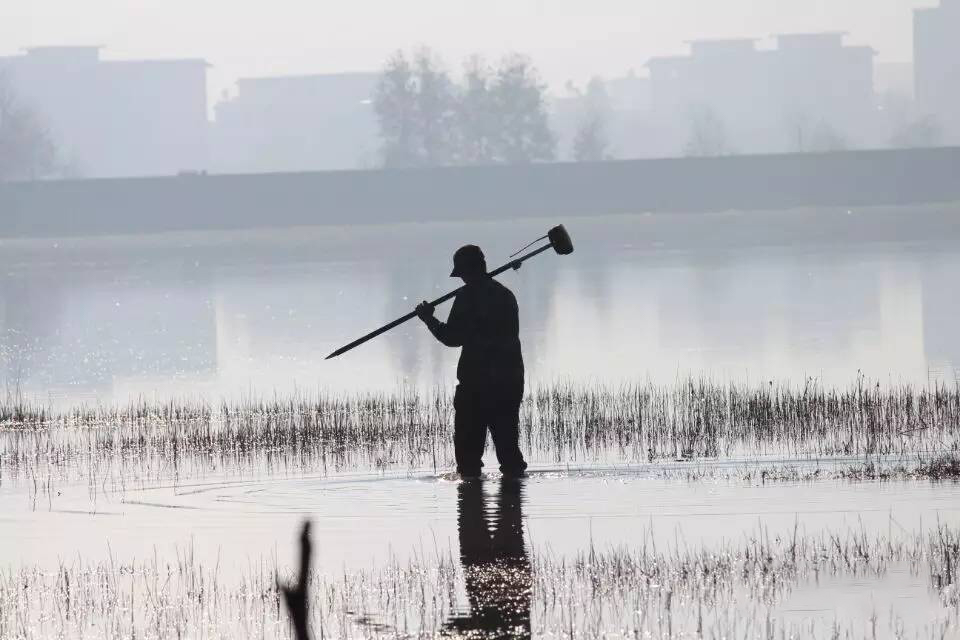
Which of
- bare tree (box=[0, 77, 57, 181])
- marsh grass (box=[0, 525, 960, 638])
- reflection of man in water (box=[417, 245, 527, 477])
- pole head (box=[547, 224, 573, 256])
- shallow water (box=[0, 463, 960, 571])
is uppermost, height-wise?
bare tree (box=[0, 77, 57, 181])

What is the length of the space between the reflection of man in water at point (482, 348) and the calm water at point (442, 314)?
37.7 feet

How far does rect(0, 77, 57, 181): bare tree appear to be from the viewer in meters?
128

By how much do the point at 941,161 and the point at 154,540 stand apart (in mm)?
103809

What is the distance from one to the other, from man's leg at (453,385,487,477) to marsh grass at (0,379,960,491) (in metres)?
1.54

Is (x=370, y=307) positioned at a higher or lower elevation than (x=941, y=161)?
lower

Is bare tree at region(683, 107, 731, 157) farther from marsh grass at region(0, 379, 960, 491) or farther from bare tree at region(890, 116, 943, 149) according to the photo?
marsh grass at region(0, 379, 960, 491)

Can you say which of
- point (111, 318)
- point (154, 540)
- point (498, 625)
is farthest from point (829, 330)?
point (498, 625)

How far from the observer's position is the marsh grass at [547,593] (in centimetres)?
1007

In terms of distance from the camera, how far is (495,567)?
11664 mm

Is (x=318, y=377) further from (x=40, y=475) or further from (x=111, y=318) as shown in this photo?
(x=111, y=318)

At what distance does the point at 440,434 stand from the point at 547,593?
847cm

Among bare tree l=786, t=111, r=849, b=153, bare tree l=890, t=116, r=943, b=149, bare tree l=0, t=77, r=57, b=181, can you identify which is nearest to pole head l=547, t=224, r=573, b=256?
bare tree l=0, t=77, r=57, b=181

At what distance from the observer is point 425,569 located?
11.7m

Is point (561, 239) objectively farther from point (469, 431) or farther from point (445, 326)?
point (469, 431)
